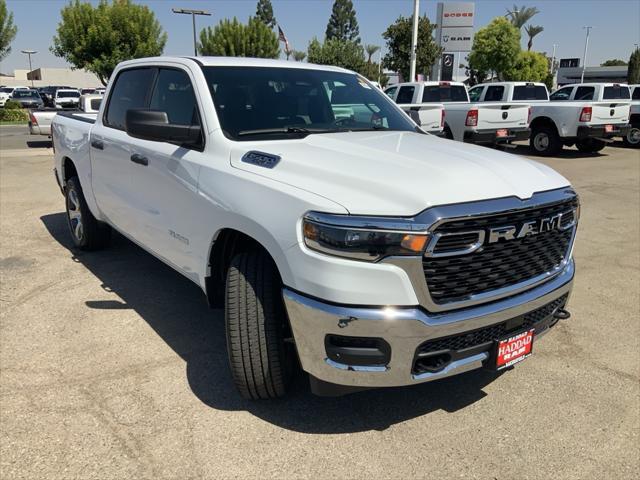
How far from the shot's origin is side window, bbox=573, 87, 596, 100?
16984 millimetres

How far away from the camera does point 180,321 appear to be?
4.16 m

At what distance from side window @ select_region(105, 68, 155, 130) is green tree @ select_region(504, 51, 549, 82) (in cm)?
5094

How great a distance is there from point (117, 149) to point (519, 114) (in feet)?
40.9

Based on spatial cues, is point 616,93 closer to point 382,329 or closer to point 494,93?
point 494,93

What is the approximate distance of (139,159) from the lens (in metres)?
3.87

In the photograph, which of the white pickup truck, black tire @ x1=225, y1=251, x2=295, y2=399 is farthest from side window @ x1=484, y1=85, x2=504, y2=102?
black tire @ x1=225, y1=251, x2=295, y2=399

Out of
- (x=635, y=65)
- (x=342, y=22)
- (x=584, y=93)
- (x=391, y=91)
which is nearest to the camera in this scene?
(x=391, y=91)

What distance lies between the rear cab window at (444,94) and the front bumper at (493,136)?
201 cm

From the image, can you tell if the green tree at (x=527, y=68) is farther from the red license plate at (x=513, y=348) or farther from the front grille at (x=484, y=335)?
the red license plate at (x=513, y=348)

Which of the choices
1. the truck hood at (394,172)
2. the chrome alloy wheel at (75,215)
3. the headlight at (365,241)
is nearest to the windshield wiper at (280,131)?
the truck hood at (394,172)

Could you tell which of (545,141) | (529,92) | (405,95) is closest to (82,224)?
(405,95)

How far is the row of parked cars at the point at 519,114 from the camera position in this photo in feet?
46.1

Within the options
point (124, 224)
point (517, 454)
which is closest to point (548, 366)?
point (517, 454)

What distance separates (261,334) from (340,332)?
1.84 ft
